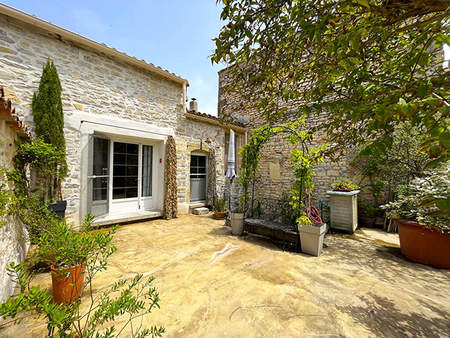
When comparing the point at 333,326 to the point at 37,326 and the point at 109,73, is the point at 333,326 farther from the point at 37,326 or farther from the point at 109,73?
the point at 109,73

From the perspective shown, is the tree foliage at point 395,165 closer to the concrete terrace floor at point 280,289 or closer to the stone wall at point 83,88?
the concrete terrace floor at point 280,289

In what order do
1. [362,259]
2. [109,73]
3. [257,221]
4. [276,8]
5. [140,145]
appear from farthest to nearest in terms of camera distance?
1. [140,145]
2. [109,73]
3. [257,221]
4. [362,259]
5. [276,8]

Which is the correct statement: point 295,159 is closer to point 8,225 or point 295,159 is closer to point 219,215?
point 219,215

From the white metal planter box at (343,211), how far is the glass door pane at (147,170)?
203 inches

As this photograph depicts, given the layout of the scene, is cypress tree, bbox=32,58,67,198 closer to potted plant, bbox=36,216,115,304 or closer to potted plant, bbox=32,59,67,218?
potted plant, bbox=32,59,67,218

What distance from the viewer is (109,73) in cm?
446

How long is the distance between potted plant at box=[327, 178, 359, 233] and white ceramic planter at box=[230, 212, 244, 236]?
244 centimetres

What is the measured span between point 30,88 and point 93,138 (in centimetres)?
132

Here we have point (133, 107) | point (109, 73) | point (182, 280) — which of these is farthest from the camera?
point (133, 107)

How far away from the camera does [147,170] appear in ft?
17.6

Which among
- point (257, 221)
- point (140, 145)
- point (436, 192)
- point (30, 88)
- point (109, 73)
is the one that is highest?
point (109, 73)

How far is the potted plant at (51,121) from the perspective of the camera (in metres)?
3.45

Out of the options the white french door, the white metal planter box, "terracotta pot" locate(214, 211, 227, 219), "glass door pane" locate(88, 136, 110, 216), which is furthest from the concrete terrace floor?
"terracotta pot" locate(214, 211, 227, 219)

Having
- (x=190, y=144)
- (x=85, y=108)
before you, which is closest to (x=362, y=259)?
(x=190, y=144)
